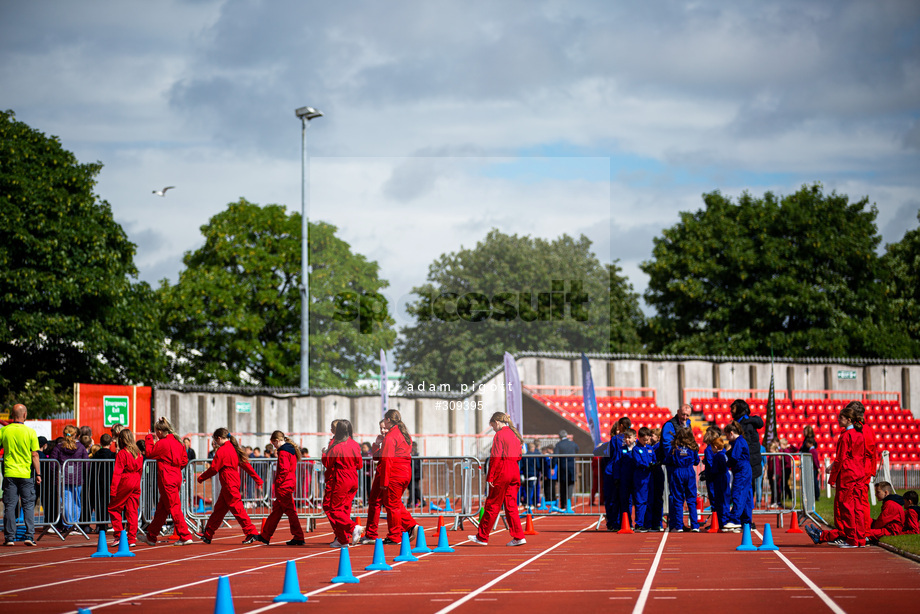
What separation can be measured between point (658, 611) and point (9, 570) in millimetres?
7844

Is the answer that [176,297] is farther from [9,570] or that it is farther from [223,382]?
Answer: [9,570]

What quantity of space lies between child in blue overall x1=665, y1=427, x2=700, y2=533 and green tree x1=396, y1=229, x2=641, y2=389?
110ft

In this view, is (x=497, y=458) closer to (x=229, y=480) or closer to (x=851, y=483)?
(x=229, y=480)

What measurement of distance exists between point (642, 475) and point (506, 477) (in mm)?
3786

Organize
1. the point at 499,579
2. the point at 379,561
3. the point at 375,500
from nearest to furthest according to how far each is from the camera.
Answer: the point at 499,579
the point at 379,561
the point at 375,500

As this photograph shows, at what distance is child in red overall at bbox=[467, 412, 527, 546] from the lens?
14789 millimetres

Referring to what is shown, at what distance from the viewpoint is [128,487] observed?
1554cm

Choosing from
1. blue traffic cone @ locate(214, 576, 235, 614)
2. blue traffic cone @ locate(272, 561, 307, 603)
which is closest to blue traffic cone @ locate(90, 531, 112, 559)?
blue traffic cone @ locate(272, 561, 307, 603)

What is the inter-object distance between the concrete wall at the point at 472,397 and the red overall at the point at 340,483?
16.7 metres

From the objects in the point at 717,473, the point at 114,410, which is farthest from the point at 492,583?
the point at 114,410

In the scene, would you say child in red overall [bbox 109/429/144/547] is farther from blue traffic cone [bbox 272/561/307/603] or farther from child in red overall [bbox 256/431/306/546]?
blue traffic cone [bbox 272/561/307/603]

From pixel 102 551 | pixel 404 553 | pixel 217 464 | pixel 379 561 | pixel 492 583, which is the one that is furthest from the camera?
pixel 217 464

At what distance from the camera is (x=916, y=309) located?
5234 centimetres

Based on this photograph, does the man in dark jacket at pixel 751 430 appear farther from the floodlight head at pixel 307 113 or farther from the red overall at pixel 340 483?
the floodlight head at pixel 307 113
